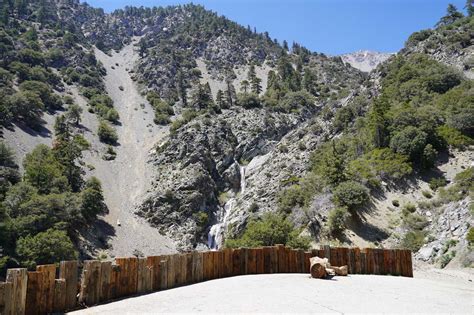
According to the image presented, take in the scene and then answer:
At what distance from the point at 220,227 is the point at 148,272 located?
47.4 m

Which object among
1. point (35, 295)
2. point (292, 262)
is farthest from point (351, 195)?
point (35, 295)

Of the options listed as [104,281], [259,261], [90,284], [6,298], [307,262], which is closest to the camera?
[6,298]

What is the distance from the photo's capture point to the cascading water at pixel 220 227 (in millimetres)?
57594

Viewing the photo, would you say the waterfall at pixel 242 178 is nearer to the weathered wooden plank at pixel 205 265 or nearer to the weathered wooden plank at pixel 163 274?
the weathered wooden plank at pixel 205 265

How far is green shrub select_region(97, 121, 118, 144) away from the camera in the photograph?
262 feet

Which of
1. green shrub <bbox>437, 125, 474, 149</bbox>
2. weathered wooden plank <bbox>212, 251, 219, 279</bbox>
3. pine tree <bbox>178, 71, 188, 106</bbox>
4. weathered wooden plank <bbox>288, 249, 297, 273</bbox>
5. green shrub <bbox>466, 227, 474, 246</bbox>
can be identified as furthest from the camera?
pine tree <bbox>178, 71, 188, 106</bbox>

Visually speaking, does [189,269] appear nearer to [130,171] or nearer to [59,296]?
[59,296]

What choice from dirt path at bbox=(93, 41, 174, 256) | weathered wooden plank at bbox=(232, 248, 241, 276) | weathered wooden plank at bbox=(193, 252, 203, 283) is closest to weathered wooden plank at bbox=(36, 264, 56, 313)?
weathered wooden plank at bbox=(193, 252, 203, 283)

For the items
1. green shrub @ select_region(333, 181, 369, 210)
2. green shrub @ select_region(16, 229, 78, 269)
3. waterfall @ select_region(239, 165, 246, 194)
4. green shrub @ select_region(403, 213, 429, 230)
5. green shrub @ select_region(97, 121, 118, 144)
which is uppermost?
green shrub @ select_region(97, 121, 118, 144)

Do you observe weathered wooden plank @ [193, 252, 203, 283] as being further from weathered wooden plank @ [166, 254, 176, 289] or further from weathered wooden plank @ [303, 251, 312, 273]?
weathered wooden plank @ [303, 251, 312, 273]

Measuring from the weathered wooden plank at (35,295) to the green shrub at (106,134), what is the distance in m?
73.5

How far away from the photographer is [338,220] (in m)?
35.5

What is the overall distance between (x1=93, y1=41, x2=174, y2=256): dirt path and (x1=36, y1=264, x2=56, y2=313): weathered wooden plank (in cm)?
4139

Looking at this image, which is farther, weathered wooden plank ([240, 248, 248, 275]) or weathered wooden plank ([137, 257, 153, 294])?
weathered wooden plank ([240, 248, 248, 275])
